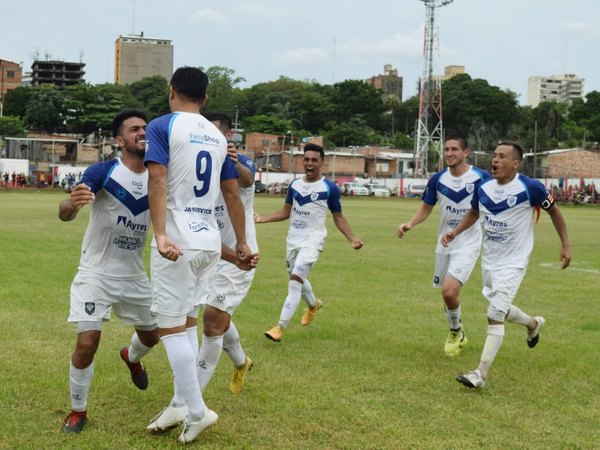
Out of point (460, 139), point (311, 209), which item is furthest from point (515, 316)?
point (311, 209)

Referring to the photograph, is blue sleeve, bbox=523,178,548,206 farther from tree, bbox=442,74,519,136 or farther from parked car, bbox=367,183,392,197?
tree, bbox=442,74,519,136

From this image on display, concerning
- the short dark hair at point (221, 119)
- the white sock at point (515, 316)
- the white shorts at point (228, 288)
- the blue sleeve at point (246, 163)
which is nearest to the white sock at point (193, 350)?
the white shorts at point (228, 288)

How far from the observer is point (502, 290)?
7.90m

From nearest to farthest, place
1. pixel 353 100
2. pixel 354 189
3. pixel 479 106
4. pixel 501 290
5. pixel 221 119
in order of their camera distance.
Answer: pixel 221 119 → pixel 501 290 → pixel 354 189 → pixel 479 106 → pixel 353 100

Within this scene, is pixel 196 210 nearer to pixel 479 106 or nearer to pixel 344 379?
pixel 344 379

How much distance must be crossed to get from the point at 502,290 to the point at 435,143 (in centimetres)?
8553

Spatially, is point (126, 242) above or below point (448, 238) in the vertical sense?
above

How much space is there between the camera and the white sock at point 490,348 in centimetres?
750

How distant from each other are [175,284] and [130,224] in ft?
3.13

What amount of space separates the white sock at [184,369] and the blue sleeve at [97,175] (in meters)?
1.29

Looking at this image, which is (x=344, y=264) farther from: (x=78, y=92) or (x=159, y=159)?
(x=78, y=92)

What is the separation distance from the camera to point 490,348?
761 centimetres

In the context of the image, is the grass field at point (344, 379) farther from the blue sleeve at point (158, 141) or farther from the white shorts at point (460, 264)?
the blue sleeve at point (158, 141)

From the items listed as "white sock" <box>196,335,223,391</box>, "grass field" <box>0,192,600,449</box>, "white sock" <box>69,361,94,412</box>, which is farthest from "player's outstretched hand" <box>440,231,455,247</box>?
"white sock" <box>69,361,94,412</box>
